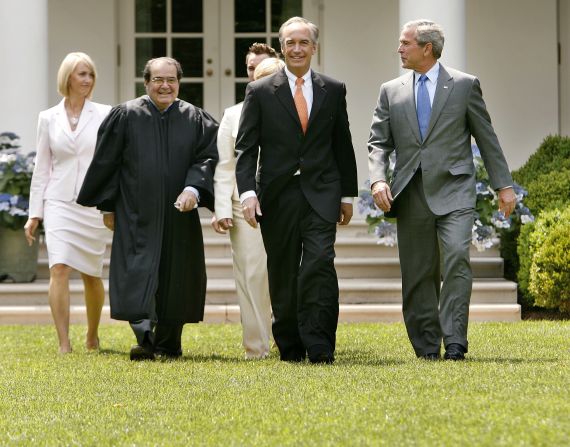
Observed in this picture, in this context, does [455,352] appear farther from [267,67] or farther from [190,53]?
[190,53]

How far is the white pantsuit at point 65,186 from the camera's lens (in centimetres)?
960

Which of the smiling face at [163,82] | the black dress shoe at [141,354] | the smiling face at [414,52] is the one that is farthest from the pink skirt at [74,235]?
the smiling face at [414,52]

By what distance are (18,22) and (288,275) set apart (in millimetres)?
5400

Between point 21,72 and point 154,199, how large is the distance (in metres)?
4.14

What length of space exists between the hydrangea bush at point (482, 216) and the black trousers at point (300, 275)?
344cm

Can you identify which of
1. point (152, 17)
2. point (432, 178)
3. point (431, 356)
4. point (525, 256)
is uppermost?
point (152, 17)

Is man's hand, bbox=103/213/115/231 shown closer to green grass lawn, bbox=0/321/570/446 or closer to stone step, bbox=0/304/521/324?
green grass lawn, bbox=0/321/570/446

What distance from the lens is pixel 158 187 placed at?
8891 millimetres

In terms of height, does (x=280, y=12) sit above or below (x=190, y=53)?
above

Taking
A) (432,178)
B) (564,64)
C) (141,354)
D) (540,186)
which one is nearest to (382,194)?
(432,178)

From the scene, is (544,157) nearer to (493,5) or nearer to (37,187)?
(493,5)

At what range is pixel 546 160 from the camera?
13086 mm

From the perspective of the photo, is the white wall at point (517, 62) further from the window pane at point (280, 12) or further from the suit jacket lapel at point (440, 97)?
the suit jacket lapel at point (440, 97)

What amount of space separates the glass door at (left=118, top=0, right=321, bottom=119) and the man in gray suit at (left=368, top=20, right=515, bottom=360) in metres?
6.58
